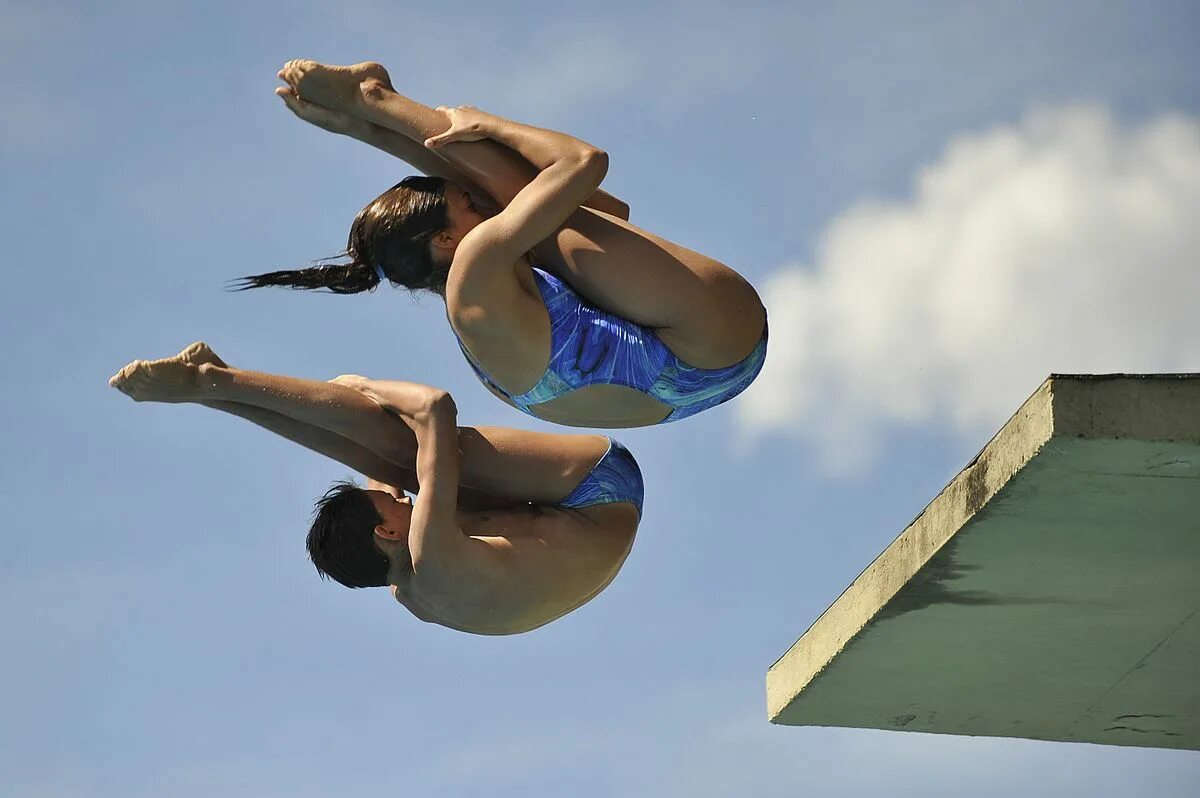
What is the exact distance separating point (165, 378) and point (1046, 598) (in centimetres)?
506

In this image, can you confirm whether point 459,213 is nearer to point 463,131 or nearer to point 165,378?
point 463,131

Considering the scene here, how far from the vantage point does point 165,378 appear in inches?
264

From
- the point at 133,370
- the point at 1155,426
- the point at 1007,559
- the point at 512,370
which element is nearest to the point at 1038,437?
the point at 1155,426

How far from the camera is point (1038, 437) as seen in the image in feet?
24.9

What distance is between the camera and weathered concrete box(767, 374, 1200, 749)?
24.8 ft

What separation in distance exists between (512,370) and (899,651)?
4493mm

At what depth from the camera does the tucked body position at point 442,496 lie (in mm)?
6730

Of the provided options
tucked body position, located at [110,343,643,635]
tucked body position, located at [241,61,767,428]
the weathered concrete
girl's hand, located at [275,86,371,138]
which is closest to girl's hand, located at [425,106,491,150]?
tucked body position, located at [241,61,767,428]

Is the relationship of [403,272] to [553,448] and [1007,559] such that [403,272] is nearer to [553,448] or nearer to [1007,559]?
[553,448]

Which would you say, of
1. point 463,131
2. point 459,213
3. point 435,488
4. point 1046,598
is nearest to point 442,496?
point 435,488

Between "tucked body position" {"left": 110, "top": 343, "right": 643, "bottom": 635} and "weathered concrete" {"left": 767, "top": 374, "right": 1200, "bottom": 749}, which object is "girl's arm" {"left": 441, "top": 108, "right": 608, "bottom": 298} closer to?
"tucked body position" {"left": 110, "top": 343, "right": 643, "bottom": 635}

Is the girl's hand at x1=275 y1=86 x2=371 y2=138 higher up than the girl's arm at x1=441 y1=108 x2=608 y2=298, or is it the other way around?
the girl's hand at x1=275 y1=86 x2=371 y2=138

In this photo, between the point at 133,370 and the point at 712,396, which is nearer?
the point at 133,370

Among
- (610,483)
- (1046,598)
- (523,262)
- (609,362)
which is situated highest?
(1046,598)
